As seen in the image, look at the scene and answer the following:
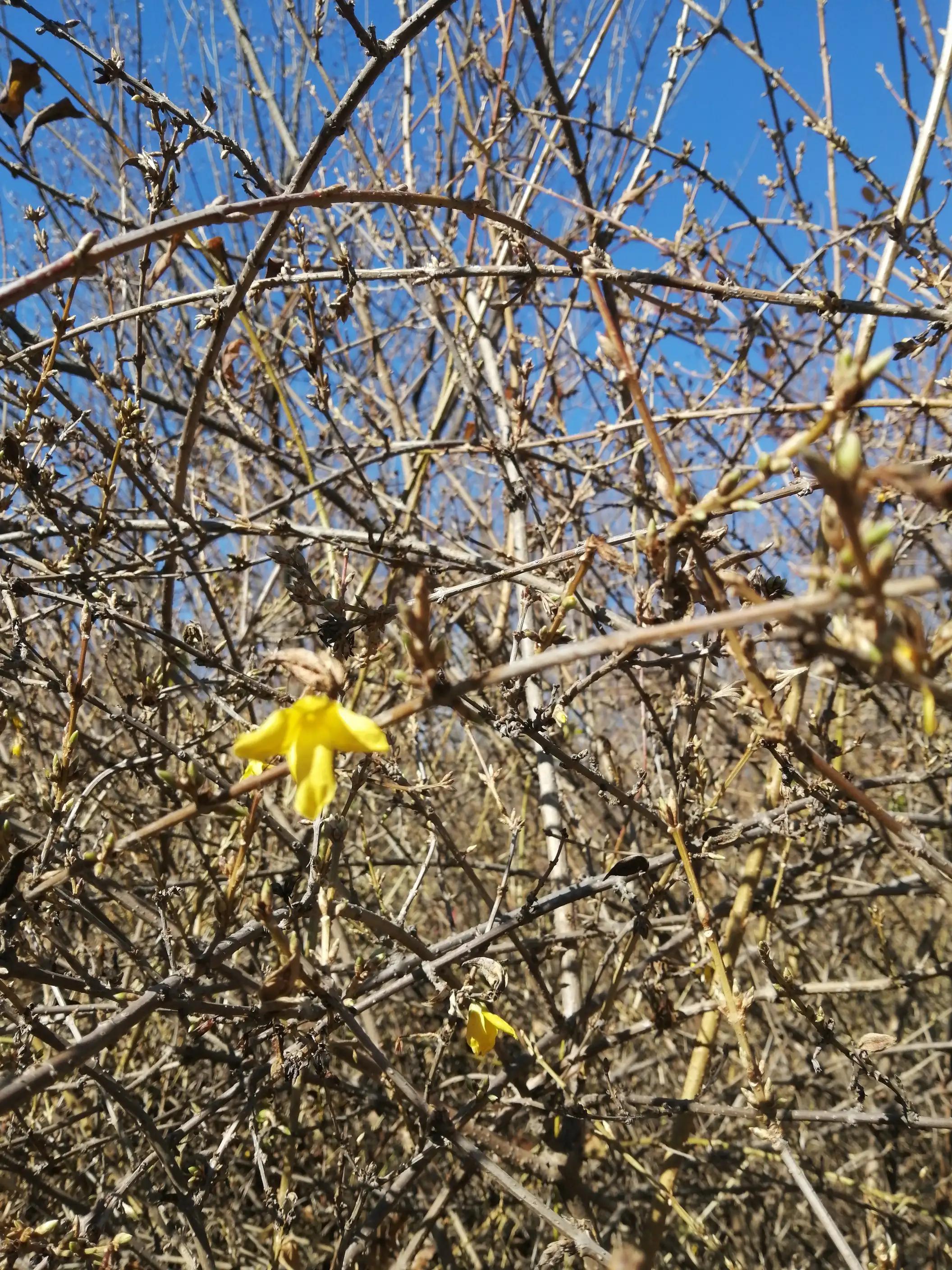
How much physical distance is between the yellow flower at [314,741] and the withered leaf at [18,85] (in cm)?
131

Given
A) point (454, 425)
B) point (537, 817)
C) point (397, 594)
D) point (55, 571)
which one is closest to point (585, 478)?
point (397, 594)

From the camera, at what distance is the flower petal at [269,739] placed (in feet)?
2.90

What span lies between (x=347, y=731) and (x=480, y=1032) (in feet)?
2.95

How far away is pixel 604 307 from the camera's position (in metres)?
1.05

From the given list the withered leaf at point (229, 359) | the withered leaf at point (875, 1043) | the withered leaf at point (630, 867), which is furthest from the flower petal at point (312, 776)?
the withered leaf at point (229, 359)

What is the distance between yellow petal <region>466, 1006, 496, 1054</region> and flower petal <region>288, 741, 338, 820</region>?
0.80 meters

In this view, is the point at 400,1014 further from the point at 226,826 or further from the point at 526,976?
the point at 226,826

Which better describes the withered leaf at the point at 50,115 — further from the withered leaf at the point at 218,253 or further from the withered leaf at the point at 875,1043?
the withered leaf at the point at 875,1043

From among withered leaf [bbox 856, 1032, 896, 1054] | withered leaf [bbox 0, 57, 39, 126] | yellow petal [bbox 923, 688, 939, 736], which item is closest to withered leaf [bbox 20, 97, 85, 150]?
withered leaf [bbox 0, 57, 39, 126]

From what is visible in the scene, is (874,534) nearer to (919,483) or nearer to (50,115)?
→ (919,483)

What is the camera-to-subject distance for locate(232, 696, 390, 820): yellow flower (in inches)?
33.4

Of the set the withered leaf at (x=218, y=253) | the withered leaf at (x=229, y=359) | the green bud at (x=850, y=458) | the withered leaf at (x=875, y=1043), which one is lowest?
the withered leaf at (x=875, y=1043)

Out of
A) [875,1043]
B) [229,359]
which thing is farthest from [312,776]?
[229,359]

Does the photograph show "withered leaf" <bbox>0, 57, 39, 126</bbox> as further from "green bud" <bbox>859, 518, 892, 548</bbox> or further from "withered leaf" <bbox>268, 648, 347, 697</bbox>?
"green bud" <bbox>859, 518, 892, 548</bbox>
